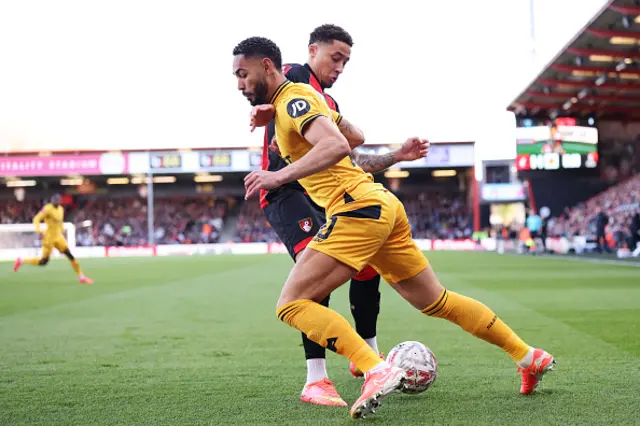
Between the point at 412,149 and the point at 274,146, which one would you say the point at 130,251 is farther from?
the point at 274,146

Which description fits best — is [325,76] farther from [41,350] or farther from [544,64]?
A: [544,64]

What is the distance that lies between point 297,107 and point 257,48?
0.40 m

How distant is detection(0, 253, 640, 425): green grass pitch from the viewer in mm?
3809

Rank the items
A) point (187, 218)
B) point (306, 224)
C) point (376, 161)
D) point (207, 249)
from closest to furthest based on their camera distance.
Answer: point (306, 224) < point (376, 161) < point (207, 249) < point (187, 218)

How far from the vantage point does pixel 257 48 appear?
3.73m

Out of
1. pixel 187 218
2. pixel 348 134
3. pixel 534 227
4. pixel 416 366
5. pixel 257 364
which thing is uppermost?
pixel 187 218

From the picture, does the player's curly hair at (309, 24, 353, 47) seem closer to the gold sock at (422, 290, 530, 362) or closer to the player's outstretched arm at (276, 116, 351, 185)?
the player's outstretched arm at (276, 116, 351, 185)

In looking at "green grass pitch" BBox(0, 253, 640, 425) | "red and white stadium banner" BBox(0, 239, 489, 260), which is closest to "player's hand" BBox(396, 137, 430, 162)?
"green grass pitch" BBox(0, 253, 640, 425)

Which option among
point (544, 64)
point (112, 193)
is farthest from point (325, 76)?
point (112, 193)

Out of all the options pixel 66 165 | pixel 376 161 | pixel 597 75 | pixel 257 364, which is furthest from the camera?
pixel 66 165

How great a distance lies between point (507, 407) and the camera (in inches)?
152

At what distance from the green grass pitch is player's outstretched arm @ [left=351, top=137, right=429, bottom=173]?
1431mm

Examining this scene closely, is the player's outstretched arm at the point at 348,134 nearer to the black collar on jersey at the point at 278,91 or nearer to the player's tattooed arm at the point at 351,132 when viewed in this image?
the player's tattooed arm at the point at 351,132

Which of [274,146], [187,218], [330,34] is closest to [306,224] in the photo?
[274,146]
